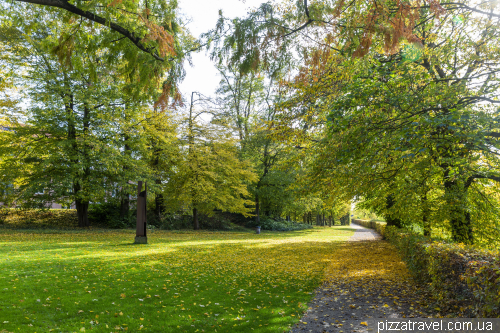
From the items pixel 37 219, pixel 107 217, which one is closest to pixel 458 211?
pixel 107 217

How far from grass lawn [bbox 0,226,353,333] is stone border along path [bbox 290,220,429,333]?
0.35 meters

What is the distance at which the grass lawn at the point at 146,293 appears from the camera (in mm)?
4664

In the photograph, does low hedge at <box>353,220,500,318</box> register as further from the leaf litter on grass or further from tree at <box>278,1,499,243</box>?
tree at <box>278,1,499,243</box>

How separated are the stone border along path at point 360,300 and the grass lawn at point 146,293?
345 mm

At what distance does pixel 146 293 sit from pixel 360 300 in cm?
462

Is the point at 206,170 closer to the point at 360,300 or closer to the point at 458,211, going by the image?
the point at 458,211

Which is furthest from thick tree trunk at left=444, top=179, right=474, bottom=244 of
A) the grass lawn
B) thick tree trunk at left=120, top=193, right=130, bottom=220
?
thick tree trunk at left=120, top=193, right=130, bottom=220

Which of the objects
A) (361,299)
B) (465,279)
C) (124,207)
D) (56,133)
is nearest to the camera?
(465,279)

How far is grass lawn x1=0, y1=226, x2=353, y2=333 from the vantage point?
4664mm

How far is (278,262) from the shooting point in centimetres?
1114

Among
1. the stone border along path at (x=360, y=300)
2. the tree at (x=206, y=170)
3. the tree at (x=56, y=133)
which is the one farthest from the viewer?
the tree at (x=206, y=170)

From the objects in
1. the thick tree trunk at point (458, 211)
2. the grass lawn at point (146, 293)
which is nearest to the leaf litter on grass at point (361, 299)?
the grass lawn at point (146, 293)

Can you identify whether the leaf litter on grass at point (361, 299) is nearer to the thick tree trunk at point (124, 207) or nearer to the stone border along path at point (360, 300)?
the stone border along path at point (360, 300)

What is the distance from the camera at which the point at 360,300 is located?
6301 millimetres
